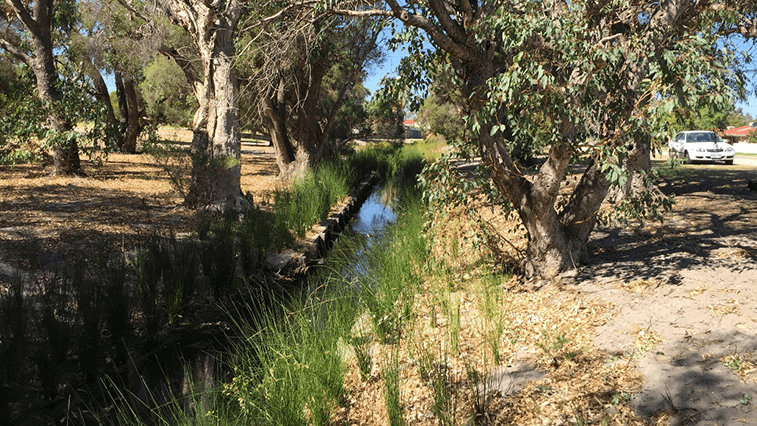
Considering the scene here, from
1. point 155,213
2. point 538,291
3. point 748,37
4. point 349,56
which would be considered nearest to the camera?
point 538,291

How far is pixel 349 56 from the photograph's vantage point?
1294 centimetres

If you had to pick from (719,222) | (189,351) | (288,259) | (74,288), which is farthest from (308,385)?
(719,222)

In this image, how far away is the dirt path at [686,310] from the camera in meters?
3.19

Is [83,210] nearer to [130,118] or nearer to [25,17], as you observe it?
[25,17]

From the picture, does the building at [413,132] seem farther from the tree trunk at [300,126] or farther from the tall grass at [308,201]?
the tall grass at [308,201]

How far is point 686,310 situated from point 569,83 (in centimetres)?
202

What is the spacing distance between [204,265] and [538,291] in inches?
144

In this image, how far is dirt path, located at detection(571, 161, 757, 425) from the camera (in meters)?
3.19

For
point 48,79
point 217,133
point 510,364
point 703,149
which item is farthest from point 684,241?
point 703,149

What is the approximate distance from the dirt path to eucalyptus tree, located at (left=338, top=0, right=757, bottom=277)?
673mm

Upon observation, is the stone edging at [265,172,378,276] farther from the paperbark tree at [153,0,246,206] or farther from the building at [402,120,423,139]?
the building at [402,120,423,139]

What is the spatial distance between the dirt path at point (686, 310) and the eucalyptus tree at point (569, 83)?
26.5 inches

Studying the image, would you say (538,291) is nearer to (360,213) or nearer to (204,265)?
(204,265)

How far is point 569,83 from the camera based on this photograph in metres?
4.25
